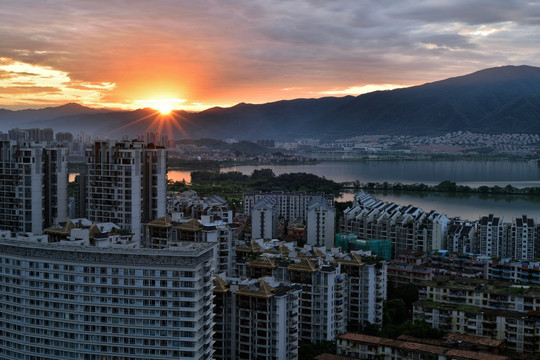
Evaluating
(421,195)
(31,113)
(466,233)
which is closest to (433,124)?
(31,113)

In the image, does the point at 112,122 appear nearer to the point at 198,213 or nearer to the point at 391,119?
the point at 391,119

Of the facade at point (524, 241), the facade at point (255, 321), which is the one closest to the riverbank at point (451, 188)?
the facade at point (524, 241)

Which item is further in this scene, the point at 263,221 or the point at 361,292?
the point at 263,221

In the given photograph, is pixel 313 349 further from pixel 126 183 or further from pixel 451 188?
pixel 451 188

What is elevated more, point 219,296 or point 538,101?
point 538,101

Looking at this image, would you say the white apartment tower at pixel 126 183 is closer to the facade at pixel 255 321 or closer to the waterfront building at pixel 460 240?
the facade at pixel 255 321

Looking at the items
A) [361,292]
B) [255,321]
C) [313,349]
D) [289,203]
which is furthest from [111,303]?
[289,203]

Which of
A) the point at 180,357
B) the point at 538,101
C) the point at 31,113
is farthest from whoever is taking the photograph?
the point at 538,101
